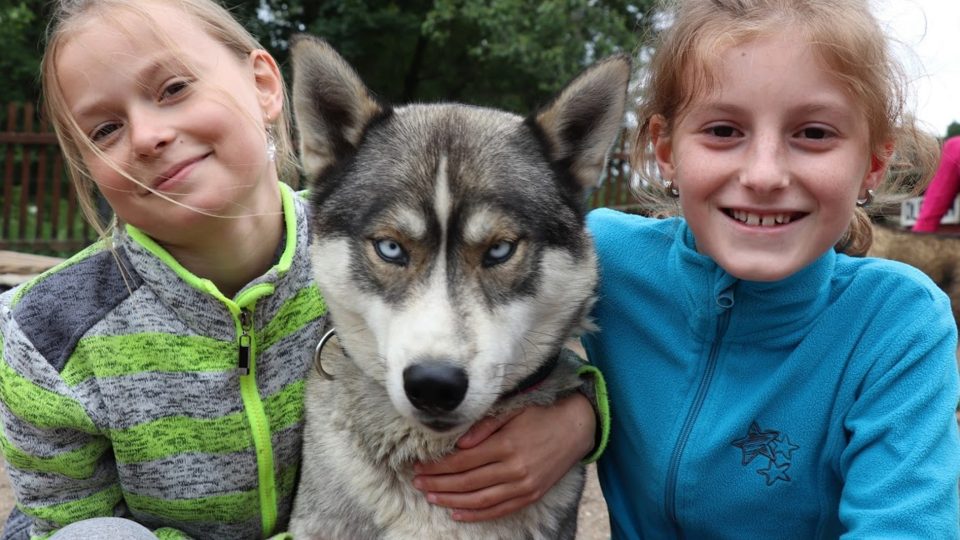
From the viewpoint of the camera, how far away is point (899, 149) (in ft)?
7.79

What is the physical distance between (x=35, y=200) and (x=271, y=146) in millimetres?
9191

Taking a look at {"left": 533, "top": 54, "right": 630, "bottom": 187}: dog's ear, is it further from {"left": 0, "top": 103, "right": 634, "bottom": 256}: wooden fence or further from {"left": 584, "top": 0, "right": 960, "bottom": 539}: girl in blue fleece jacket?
{"left": 0, "top": 103, "right": 634, "bottom": 256}: wooden fence

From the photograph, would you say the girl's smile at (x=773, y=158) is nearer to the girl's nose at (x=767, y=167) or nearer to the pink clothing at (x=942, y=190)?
the girl's nose at (x=767, y=167)

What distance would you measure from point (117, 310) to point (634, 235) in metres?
1.56

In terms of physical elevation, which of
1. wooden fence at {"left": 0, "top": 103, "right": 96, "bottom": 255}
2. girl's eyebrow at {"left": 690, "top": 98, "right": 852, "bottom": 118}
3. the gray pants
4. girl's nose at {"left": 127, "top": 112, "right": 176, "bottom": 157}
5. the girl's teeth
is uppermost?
girl's eyebrow at {"left": 690, "top": 98, "right": 852, "bottom": 118}

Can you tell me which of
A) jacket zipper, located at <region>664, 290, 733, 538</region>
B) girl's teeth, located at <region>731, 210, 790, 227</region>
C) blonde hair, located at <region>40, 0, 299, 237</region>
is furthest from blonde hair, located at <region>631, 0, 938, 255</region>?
blonde hair, located at <region>40, 0, 299, 237</region>

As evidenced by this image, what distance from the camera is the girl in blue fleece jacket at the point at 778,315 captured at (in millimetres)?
1999

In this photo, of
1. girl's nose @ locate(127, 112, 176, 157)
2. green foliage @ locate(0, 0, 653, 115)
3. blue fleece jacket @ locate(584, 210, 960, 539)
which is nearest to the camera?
blue fleece jacket @ locate(584, 210, 960, 539)

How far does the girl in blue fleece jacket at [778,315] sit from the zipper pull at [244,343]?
1.08 meters

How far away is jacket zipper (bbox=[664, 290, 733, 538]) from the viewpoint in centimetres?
228

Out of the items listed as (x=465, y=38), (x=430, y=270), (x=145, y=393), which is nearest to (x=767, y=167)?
(x=430, y=270)

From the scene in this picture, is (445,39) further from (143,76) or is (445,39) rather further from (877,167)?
(877,167)

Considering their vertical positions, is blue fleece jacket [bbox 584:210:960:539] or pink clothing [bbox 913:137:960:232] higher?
blue fleece jacket [bbox 584:210:960:539]

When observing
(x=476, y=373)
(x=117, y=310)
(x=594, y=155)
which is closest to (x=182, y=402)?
(x=117, y=310)
